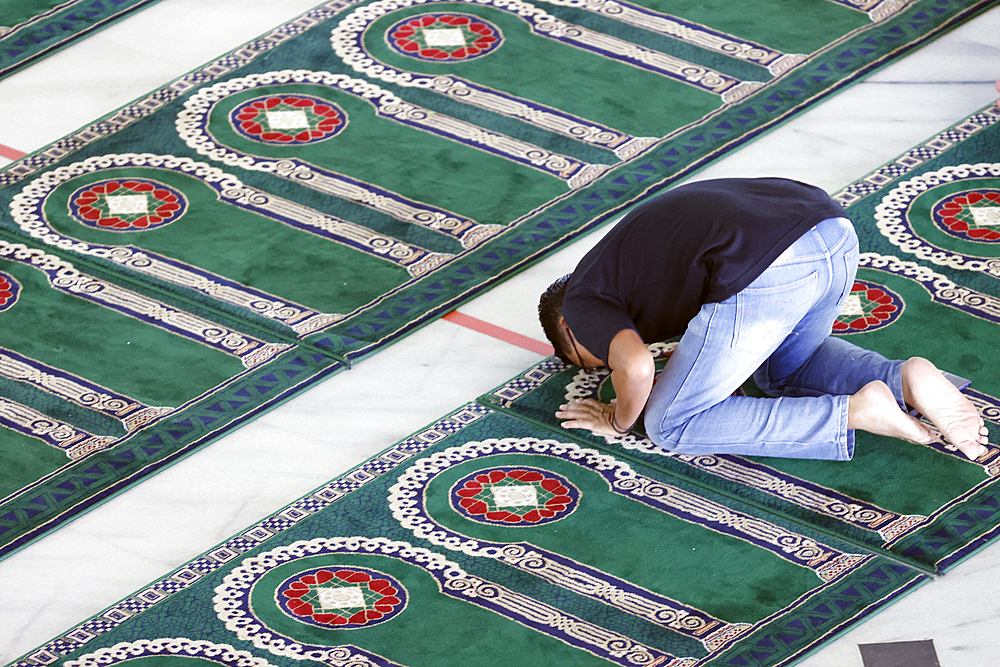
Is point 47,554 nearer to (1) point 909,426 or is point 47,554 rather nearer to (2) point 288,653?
(2) point 288,653

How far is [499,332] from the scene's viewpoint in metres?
4.11

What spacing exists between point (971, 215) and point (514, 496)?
5.20ft

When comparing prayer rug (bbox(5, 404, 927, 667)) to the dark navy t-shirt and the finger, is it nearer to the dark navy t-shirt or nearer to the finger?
the finger

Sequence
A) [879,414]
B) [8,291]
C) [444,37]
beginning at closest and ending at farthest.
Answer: [879,414] < [8,291] < [444,37]

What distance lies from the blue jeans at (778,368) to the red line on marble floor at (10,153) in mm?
2174

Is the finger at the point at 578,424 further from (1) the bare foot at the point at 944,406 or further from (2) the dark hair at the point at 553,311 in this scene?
(1) the bare foot at the point at 944,406

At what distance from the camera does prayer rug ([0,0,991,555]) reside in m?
3.94

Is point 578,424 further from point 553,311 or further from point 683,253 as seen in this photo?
point 683,253

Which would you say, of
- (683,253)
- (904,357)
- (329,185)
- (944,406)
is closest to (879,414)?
(944,406)

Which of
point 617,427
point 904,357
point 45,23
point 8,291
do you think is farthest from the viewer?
point 45,23

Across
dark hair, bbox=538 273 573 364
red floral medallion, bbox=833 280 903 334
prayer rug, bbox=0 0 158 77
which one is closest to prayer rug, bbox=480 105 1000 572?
red floral medallion, bbox=833 280 903 334

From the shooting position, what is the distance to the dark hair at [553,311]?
373 centimetres

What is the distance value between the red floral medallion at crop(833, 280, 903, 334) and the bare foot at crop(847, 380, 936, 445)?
1.44ft

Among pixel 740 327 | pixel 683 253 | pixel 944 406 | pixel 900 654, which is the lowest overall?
pixel 900 654
